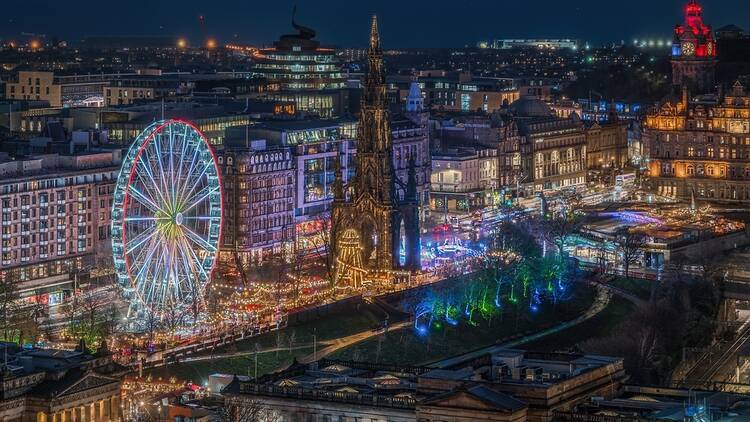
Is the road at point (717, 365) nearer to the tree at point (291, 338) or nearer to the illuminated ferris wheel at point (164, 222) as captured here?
the tree at point (291, 338)

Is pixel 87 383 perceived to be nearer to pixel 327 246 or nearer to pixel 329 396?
pixel 329 396

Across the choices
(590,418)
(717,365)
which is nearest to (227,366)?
(717,365)

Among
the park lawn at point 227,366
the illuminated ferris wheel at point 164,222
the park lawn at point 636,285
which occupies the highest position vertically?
the illuminated ferris wheel at point 164,222

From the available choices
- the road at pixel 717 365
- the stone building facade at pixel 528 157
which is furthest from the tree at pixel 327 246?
the stone building facade at pixel 528 157

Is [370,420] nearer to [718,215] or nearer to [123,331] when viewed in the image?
[123,331]

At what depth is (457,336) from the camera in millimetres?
121750

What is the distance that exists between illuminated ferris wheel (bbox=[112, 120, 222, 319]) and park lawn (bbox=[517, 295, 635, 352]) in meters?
18.4

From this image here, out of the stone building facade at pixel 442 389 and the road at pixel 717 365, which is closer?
the stone building facade at pixel 442 389

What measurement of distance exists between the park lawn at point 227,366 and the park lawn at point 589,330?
552 inches

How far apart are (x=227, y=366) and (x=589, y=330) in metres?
26.7

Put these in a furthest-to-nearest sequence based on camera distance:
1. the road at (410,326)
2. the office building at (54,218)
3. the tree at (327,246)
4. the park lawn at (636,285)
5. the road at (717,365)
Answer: the park lawn at (636,285) < the office building at (54,218) < the tree at (327,246) < the road at (410,326) < the road at (717,365)

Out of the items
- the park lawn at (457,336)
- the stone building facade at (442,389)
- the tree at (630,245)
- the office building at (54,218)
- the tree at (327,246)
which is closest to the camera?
the stone building facade at (442,389)

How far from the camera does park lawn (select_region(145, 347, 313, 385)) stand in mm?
104938

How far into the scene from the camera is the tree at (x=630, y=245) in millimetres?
149500
